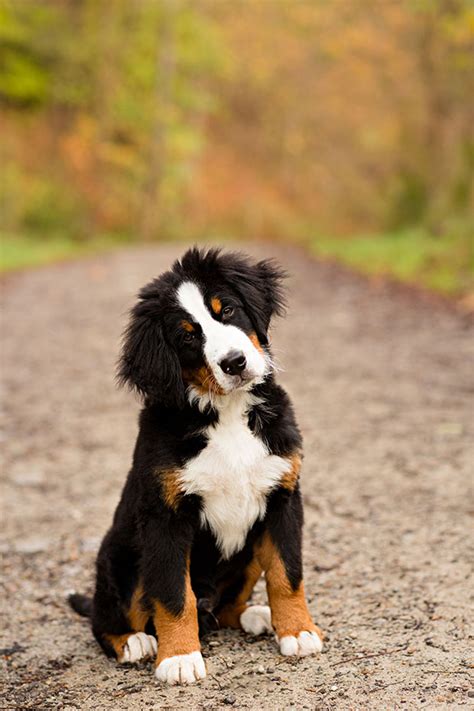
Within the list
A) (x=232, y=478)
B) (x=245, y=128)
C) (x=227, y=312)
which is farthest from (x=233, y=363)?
(x=245, y=128)

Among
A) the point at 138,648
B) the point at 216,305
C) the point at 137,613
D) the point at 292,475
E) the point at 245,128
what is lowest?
the point at 138,648

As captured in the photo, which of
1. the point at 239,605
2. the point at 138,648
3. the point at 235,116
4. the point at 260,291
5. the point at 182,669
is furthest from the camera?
the point at 235,116

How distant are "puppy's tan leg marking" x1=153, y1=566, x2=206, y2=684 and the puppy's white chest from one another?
0.25 metres

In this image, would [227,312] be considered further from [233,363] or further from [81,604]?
[81,604]

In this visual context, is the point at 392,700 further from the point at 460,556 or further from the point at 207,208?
the point at 207,208

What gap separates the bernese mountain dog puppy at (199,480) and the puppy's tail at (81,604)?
0.43 m

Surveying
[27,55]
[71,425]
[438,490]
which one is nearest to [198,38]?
[27,55]

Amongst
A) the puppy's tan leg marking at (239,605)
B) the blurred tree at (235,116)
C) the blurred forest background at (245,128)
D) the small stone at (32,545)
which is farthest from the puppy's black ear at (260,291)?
the blurred tree at (235,116)

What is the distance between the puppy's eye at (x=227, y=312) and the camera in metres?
3.62

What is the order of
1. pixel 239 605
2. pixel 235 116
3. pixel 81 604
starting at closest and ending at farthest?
pixel 239 605 < pixel 81 604 < pixel 235 116

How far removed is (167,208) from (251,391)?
114 ft

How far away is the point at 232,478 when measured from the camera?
137 inches

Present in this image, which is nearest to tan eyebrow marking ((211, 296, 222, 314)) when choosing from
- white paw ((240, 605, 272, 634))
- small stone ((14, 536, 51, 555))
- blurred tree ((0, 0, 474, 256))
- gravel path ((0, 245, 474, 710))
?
gravel path ((0, 245, 474, 710))

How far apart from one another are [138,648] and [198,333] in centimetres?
127
